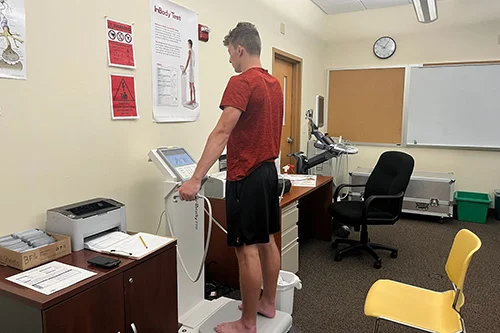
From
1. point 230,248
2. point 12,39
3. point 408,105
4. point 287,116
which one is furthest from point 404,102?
point 12,39

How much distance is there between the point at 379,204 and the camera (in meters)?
3.57

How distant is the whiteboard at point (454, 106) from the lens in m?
4.80

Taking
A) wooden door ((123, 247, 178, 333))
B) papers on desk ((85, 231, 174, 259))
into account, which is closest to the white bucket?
wooden door ((123, 247, 178, 333))

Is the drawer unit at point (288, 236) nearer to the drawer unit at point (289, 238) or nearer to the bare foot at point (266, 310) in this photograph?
the drawer unit at point (289, 238)

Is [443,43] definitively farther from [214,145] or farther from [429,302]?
[214,145]

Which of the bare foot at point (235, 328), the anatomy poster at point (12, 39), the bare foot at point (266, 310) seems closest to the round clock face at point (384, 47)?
the bare foot at point (266, 310)

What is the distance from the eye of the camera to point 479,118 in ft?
16.0

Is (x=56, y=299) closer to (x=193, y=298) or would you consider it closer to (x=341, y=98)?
(x=193, y=298)

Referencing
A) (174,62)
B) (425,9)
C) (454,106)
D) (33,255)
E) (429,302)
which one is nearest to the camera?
(33,255)

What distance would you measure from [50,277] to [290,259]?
1950 mm

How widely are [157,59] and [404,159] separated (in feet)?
7.65

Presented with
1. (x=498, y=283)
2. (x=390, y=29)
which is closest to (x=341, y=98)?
(x=390, y=29)

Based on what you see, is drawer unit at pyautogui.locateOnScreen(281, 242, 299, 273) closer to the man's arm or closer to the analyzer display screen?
the analyzer display screen

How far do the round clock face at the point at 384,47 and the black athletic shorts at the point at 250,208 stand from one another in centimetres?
408
